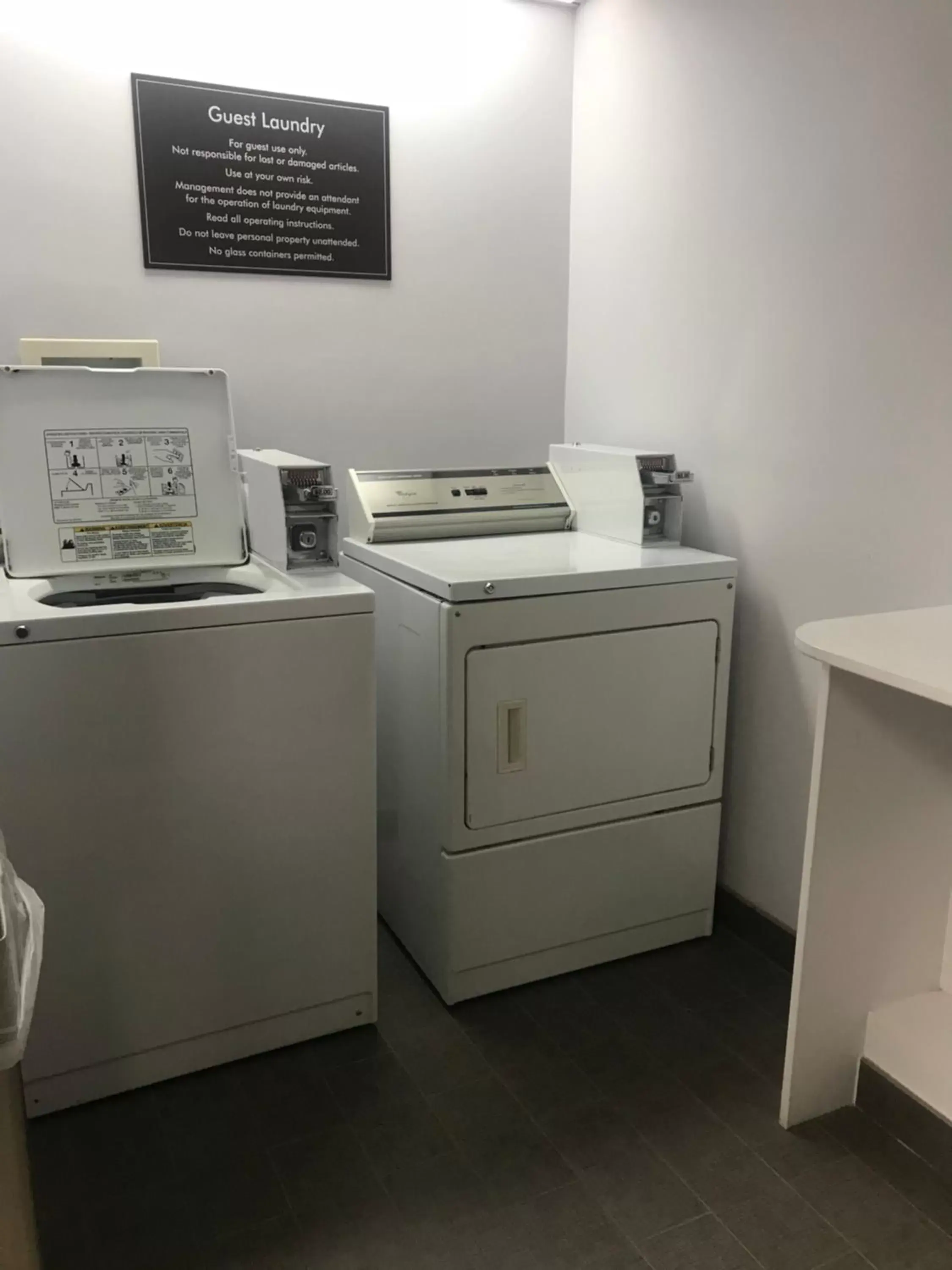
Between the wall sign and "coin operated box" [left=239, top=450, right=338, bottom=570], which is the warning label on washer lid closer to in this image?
"coin operated box" [left=239, top=450, right=338, bottom=570]

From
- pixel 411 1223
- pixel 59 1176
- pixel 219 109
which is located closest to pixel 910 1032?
pixel 411 1223

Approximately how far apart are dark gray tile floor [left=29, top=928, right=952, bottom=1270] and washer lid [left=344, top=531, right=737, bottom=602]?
95 centimetres

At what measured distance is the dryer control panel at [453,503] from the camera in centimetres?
249

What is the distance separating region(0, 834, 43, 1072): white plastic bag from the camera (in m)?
0.91

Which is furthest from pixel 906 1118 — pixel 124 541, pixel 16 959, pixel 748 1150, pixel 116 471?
pixel 116 471

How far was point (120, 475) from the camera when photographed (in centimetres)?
214

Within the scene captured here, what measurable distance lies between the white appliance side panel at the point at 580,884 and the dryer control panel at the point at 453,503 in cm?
86

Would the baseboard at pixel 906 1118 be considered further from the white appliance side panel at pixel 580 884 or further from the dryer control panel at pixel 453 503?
the dryer control panel at pixel 453 503

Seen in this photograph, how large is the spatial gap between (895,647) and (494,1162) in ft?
3.73

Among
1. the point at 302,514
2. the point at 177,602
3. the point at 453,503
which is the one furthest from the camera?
the point at 453,503

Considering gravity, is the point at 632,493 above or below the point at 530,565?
above

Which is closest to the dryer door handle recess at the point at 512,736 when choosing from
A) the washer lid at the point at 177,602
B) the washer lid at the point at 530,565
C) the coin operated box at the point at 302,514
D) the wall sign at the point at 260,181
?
the washer lid at the point at 530,565

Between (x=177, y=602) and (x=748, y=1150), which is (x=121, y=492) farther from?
(x=748, y=1150)

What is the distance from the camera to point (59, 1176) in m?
1.68
